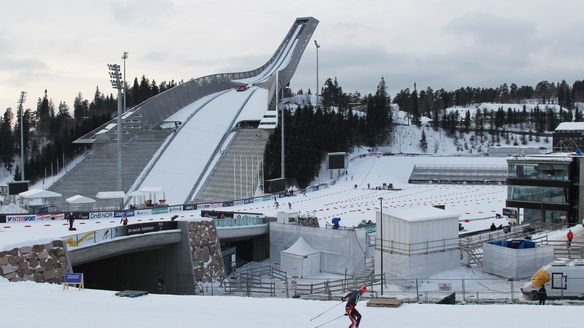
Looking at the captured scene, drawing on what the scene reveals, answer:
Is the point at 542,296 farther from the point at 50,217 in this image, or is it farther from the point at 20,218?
the point at 20,218

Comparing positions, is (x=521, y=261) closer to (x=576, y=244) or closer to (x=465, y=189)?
(x=576, y=244)

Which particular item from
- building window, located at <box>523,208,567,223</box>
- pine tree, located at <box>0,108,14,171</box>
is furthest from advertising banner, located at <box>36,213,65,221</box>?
pine tree, located at <box>0,108,14,171</box>

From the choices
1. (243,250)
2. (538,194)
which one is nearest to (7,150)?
(243,250)

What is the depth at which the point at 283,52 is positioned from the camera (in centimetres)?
8081

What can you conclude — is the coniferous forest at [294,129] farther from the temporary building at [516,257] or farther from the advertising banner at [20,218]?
the temporary building at [516,257]

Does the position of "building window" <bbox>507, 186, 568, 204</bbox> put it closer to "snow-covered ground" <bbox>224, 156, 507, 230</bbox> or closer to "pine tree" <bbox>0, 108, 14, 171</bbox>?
"snow-covered ground" <bbox>224, 156, 507, 230</bbox>

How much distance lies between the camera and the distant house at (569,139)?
35.5m

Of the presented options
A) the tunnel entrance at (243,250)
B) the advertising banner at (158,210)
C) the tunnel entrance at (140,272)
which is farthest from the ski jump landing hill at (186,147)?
the tunnel entrance at (140,272)

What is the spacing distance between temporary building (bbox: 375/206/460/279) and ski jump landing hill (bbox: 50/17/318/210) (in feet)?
52.5

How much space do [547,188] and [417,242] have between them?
10289 millimetres

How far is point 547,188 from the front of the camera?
85.2 ft

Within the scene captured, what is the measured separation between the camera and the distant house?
35.5 m

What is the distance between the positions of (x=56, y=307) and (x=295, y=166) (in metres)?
35.1

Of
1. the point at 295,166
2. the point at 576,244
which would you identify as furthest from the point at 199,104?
the point at 576,244
